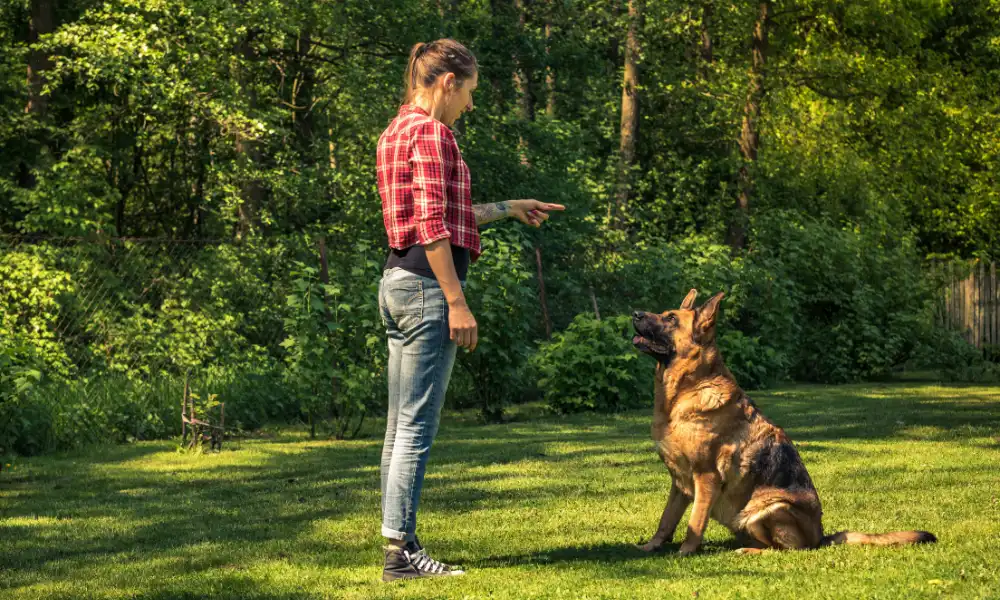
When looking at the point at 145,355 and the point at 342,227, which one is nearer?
the point at 145,355

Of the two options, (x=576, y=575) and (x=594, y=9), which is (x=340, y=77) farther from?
(x=576, y=575)

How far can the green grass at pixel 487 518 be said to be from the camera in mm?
5082

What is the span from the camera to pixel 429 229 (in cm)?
477

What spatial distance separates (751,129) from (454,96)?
2525 centimetres

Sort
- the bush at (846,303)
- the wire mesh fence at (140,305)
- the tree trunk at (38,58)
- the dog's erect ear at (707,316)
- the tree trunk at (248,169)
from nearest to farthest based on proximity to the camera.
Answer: the dog's erect ear at (707,316) < the wire mesh fence at (140,305) < the tree trunk at (248,169) < the bush at (846,303) < the tree trunk at (38,58)

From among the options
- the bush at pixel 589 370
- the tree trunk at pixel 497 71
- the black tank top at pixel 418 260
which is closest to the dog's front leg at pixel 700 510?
the black tank top at pixel 418 260

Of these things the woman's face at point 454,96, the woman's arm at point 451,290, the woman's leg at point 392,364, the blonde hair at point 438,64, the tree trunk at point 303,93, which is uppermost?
the tree trunk at point 303,93

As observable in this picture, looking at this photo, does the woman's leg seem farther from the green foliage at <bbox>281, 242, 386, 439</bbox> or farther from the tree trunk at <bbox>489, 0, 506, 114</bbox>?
the tree trunk at <bbox>489, 0, 506, 114</bbox>

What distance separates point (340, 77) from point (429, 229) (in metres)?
16.0

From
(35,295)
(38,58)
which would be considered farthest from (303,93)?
(35,295)

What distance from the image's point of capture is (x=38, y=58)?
20.0 m

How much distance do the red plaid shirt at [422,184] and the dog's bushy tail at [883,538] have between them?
2358 mm

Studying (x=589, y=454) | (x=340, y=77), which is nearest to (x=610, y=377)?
(x=589, y=454)

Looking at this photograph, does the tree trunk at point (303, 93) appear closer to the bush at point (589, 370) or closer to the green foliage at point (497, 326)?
the bush at point (589, 370)
